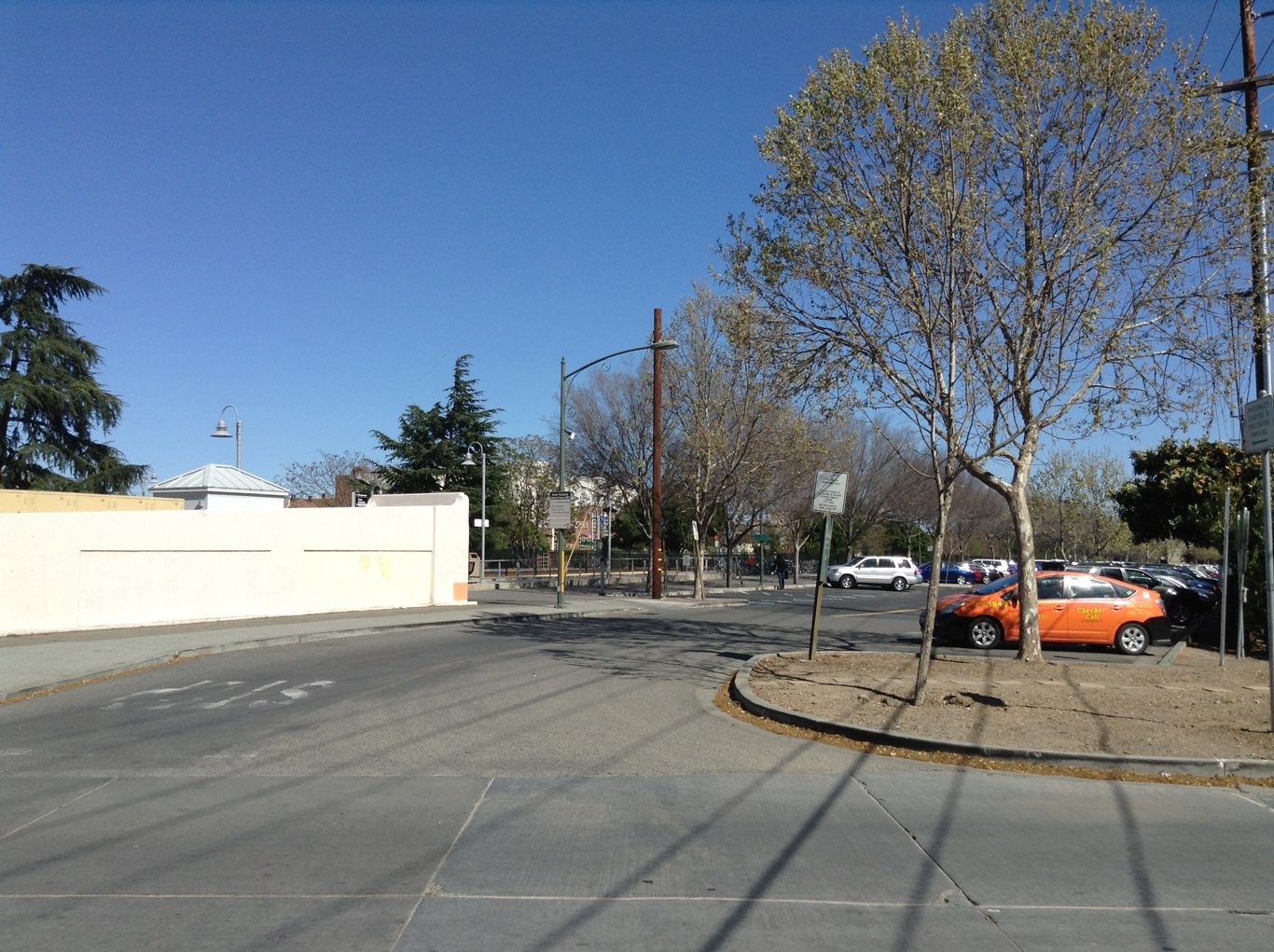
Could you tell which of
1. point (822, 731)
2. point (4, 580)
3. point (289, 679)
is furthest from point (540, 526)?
point (822, 731)

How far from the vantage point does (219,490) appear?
3089cm

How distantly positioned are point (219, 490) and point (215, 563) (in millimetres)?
9806

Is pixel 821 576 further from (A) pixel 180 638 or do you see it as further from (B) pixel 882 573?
(B) pixel 882 573

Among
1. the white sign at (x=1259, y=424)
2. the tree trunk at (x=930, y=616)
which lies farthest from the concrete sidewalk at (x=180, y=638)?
the white sign at (x=1259, y=424)

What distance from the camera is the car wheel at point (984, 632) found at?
18.4 m

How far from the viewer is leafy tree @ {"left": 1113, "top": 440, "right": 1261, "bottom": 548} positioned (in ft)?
74.9

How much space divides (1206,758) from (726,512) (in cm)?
3407

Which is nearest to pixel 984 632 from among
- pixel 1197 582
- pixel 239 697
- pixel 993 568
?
pixel 239 697

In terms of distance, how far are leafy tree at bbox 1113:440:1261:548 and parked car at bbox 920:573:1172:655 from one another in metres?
4.48

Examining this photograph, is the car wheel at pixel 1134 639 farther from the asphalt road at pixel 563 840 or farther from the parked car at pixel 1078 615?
the asphalt road at pixel 563 840

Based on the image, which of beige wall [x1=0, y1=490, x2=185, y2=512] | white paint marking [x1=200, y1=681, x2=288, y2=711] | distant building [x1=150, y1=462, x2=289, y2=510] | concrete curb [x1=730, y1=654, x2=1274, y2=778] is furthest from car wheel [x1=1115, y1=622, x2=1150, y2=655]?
distant building [x1=150, y1=462, x2=289, y2=510]

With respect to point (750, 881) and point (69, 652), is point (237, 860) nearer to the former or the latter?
point (750, 881)

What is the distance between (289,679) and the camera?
528 inches

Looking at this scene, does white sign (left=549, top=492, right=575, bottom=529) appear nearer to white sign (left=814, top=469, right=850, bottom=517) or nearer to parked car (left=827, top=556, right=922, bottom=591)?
white sign (left=814, top=469, right=850, bottom=517)
